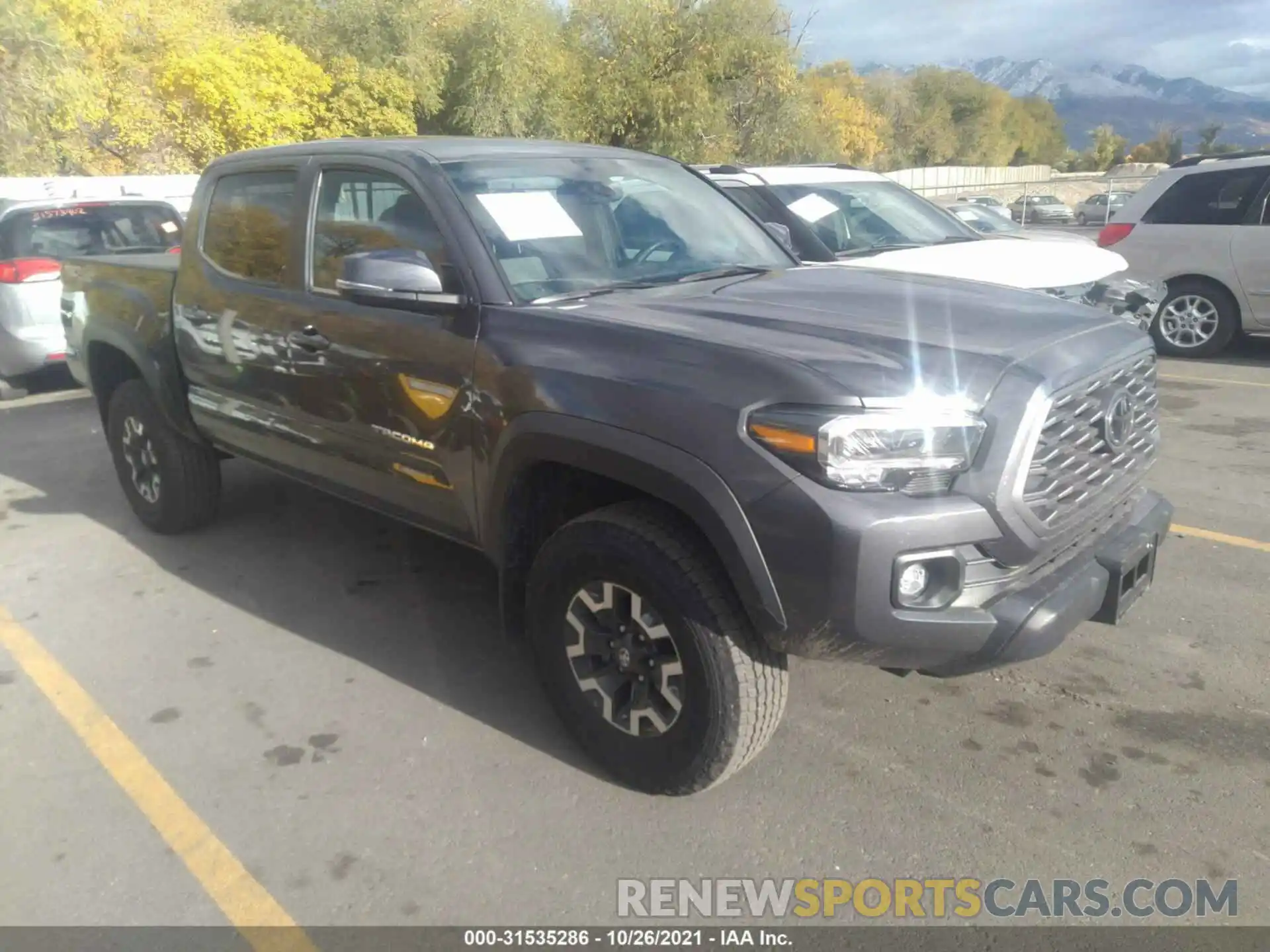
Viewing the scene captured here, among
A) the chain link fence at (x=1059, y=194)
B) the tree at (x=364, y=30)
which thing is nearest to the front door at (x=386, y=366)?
the chain link fence at (x=1059, y=194)

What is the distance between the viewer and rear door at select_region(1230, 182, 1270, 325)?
887cm

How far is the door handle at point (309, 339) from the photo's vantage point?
3783 mm

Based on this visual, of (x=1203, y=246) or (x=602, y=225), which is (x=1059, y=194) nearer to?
(x=1203, y=246)

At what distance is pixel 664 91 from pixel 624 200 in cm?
3082

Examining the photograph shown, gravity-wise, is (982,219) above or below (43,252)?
below

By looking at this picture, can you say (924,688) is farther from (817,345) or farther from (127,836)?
(127,836)

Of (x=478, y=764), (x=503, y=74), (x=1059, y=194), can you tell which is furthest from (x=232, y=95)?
(x=1059, y=194)

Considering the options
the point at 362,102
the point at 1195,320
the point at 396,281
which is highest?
the point at 362,102

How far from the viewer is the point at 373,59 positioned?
92.8 ft

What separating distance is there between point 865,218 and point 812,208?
0.42 meters

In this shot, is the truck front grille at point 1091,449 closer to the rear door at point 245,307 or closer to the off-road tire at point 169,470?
the rear door at point 245,307

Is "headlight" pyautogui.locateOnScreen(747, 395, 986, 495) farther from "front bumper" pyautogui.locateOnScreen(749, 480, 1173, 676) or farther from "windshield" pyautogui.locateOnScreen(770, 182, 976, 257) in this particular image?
"windshield" pyautogui.locateOnScreen(770, 182, 976, 257)

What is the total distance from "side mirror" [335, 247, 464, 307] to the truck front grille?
1779 millimetres

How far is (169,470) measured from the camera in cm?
507
